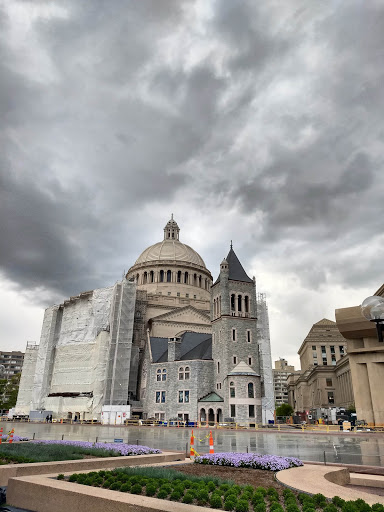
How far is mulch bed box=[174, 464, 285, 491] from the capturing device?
10641 millimetres

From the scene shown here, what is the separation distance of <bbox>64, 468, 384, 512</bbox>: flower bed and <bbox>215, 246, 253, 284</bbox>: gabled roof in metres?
46.5

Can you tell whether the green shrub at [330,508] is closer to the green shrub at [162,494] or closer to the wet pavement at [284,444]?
the green shrub at [162,494]

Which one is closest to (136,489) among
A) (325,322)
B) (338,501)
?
(338,501)

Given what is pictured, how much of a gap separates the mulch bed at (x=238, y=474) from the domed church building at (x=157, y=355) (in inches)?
1431

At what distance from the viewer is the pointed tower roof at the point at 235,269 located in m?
57.1

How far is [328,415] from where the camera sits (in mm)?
53594

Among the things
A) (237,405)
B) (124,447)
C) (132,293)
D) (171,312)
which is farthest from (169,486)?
(171,312)

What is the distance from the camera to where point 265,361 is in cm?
6006

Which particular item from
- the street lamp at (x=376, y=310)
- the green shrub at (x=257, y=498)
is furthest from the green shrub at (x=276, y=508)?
the street lamp at (x=376, y=310)

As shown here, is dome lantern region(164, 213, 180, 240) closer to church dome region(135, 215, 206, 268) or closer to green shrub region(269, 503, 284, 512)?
church dome region(135, 215, 206, 268)

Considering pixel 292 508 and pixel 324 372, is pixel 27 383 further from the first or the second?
pixel 292 508

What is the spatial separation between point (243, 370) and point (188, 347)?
1142 cm

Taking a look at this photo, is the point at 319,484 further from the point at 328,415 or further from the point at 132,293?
the point at 132,293

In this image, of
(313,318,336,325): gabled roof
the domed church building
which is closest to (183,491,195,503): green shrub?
the domed church building
